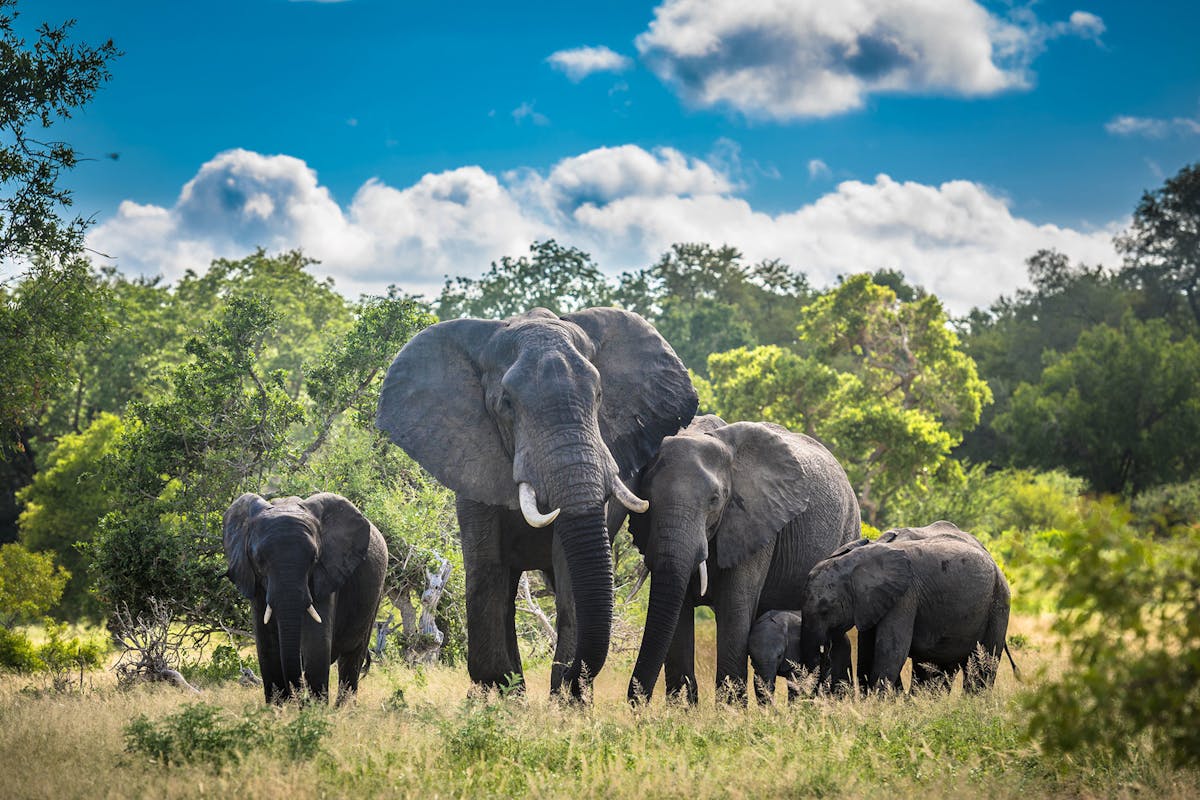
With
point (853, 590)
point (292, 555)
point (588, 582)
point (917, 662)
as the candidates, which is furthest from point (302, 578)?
point (917, 662)

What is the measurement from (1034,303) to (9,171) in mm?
54571

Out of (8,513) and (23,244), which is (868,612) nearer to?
(23,244)

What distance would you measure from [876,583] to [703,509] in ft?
5.54

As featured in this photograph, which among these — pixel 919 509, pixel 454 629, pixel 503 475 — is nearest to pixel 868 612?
pixel 503 475

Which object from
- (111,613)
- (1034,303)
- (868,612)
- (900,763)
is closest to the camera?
(900,763)

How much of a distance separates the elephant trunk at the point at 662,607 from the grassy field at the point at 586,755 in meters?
0.29

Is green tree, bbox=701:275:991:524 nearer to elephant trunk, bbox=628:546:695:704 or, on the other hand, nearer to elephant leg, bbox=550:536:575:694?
elephant trunk, bbox=628:546:695:704

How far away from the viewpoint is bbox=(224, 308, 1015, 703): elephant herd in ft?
28.0

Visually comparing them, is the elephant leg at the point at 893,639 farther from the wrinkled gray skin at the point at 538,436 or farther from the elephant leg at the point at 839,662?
the wrinkled gray skin at the point at 538,436

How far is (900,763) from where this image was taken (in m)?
7.46

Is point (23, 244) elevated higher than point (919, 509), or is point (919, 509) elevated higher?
point (23, 244)

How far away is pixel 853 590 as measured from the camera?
33.2 ft

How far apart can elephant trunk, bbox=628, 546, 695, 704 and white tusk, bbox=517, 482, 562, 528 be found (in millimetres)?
1219

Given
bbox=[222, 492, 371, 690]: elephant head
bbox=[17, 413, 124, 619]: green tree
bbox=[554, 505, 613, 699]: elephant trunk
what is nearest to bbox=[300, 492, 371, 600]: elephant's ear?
bbox=[222, 492, 371, 690]: elephant head
